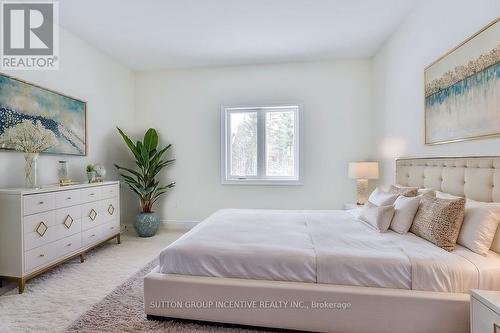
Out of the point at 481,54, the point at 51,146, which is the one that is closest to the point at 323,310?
the point at 481,54

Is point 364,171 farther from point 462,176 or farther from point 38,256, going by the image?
point 38,256

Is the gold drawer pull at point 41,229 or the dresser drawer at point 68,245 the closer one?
the gold drawer pull at point 41,229

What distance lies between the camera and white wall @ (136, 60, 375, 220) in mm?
3814

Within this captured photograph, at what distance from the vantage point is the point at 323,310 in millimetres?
1511

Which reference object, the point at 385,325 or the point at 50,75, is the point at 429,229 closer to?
the point at 385,325

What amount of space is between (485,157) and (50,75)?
4255 millimetres

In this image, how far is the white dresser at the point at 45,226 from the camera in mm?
2092

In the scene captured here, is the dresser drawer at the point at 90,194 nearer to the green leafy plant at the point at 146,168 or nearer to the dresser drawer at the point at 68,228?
the dresser drawer at the point at 68,228

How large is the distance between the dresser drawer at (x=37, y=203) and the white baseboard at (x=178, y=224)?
6.50 ft

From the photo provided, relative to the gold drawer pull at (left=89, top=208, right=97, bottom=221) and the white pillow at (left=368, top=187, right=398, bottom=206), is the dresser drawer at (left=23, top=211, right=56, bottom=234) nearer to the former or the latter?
the gold drawer pull at (left=89, top=208, right=97, bottom=221)

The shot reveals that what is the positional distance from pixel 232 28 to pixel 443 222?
2891 mm

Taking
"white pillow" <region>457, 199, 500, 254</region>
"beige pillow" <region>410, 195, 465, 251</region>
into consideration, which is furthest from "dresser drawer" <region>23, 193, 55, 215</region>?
"white pillow" <region>457, 199, 500, 254</region>
